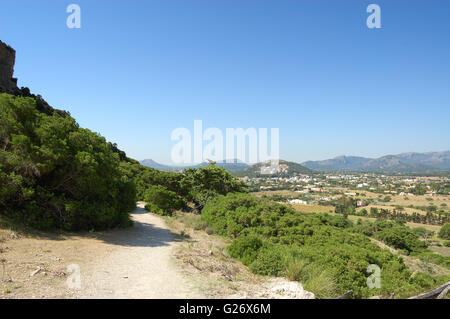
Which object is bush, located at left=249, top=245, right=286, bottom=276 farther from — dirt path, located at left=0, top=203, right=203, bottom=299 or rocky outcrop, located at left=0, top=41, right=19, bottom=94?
rocky outcrop, located at left=0, top=41, right=19, bottom=94

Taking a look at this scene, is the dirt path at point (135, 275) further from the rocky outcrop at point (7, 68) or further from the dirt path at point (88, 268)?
the rocky outcrop at point (7, 68)

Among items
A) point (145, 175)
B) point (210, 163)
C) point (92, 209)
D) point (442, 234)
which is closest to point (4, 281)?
point (92, 209)

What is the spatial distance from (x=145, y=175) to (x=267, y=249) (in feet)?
70.4

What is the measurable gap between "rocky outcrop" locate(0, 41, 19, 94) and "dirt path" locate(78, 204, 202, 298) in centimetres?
4004

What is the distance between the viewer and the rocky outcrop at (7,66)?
34594 millimetres

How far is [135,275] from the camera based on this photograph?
6324 millimetres

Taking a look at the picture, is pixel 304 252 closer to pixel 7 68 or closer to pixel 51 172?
pixel 51 172

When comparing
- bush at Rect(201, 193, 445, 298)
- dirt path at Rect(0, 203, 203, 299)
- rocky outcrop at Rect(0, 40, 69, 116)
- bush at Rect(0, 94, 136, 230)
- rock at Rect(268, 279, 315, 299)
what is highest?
rocky outcrop at Rect(0, 40, 69, 116)

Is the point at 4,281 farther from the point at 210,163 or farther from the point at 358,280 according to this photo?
the point at 210,163

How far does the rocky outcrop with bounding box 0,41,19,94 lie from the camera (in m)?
34.6

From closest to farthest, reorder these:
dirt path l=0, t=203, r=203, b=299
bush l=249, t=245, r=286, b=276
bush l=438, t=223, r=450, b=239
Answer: dirt path l=0, t=203, r=203, b=299, bush l=249, t=245, r=286, b=276, bush l=438, t=223, r=450, b=239

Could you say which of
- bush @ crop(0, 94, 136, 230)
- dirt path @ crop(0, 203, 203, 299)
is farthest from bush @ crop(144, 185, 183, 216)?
dirt path @ crop(0, 203, 203, 299)

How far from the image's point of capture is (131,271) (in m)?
6.62

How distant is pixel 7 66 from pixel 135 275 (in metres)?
46.4
